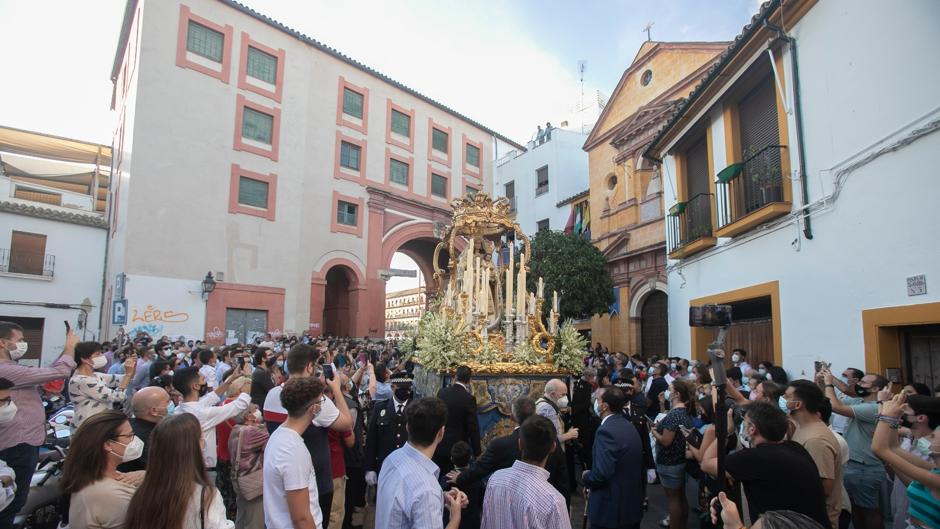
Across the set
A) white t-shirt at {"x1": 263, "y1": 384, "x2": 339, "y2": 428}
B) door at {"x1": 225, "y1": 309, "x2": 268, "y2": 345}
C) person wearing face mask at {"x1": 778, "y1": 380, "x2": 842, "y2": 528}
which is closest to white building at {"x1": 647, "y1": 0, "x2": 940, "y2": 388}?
person wearing face mask at {"x1": 778, "y1": 380, "x2": 842, "y2": 528}

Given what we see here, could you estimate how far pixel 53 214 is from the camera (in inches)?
758

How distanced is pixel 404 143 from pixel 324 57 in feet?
16.6

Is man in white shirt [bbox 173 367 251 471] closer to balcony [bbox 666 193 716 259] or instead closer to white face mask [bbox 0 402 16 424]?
white face mask [bbox 0 402 16 424]

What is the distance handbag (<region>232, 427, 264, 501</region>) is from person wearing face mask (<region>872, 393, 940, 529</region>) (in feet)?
13.1

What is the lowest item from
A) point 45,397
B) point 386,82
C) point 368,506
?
point 368,506

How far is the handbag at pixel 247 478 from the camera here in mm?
3723

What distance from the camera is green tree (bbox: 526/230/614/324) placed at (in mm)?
16219

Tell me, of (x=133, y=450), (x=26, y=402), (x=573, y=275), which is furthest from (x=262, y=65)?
(x=133, y=450)

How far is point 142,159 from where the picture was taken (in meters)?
17.5

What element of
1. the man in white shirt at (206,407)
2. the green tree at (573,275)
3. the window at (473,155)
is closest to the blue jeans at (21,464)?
the man in white shirt at (206,407)

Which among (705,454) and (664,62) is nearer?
(705,454)

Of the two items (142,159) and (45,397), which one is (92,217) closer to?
(142,159)

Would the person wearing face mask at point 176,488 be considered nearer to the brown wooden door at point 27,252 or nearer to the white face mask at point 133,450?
the white face mask at point 133,450

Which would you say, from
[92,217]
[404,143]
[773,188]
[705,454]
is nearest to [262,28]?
[404,143]
